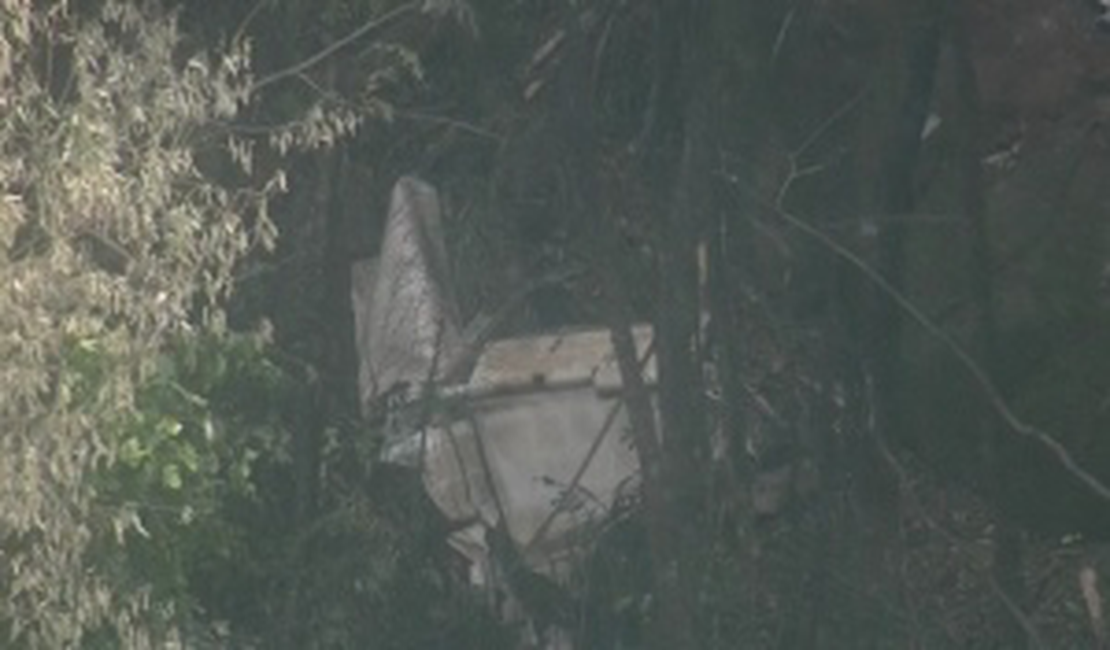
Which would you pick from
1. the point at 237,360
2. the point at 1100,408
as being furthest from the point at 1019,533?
the point at 237,360

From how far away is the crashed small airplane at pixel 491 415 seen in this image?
348 inches

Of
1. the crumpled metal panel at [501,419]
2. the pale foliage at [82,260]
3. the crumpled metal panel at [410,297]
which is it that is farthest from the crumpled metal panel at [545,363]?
the pale foliage at [82,260]

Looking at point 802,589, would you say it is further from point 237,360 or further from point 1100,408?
point 237,360

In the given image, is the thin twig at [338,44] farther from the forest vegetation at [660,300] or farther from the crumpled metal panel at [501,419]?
the crumpled metal panel at [501,419]

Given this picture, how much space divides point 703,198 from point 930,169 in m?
0.78

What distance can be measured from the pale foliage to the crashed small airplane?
198 centimetres

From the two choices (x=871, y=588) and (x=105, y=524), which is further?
(x=871, y=588)

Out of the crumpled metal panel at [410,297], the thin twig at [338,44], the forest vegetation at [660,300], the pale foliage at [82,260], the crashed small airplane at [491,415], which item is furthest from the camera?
the crumpled metal panel at [410,297]

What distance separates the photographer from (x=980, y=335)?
7.87 metres

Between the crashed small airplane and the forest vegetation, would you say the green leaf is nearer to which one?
the forest vegetation

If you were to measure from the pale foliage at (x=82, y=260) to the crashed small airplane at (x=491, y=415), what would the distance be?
1.98 meters

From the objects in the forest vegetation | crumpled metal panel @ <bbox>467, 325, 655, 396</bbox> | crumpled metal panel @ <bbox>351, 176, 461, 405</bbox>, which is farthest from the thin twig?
crumpled metal panel @ <bbox>467, 325, 655, 396</bbox>

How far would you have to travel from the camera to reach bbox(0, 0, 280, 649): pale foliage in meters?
6.49

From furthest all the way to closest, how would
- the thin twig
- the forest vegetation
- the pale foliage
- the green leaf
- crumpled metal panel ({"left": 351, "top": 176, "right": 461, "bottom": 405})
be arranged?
1. crumpled metal panel ({"left": 351, "top": 176, "right": 461, "bottom": 405})
2. the thin twig
3. the forest vegetation
4. the green leaf
5. the pale foliage
